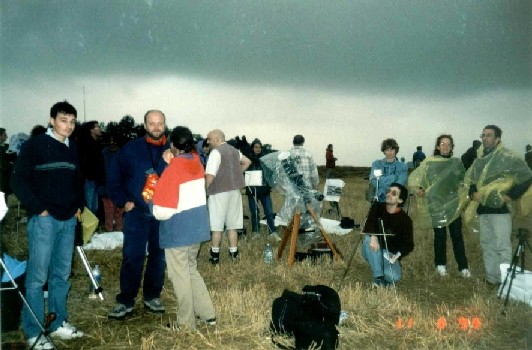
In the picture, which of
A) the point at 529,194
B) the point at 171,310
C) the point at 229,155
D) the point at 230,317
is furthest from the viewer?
the point at 229,155

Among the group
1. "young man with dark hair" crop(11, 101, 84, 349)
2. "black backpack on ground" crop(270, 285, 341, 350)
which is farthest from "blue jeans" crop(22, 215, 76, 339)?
"black backpack on ground" crop(270, 285, 341, 350)

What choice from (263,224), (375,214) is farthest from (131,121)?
(375,214)

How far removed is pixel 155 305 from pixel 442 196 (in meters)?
4.37

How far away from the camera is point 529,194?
6.21 meters

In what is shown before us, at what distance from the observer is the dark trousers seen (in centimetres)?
715

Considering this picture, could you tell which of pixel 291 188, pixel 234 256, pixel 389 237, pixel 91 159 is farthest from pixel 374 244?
pixel 91 159

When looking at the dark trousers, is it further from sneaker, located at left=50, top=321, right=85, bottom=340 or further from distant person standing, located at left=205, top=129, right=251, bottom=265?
sneaker, located at left=50, top=321, right=85, bottom=340

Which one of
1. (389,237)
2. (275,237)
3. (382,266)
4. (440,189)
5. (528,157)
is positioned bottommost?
(275,237)

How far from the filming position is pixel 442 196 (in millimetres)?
7207

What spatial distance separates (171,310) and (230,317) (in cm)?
82

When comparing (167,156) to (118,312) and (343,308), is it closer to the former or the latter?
(118,312)

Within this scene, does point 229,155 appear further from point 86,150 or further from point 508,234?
point 508,234

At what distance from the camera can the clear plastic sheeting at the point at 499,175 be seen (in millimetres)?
6297

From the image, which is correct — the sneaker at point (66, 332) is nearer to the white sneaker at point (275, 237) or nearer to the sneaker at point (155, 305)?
the sneaker at point (155, 305)
